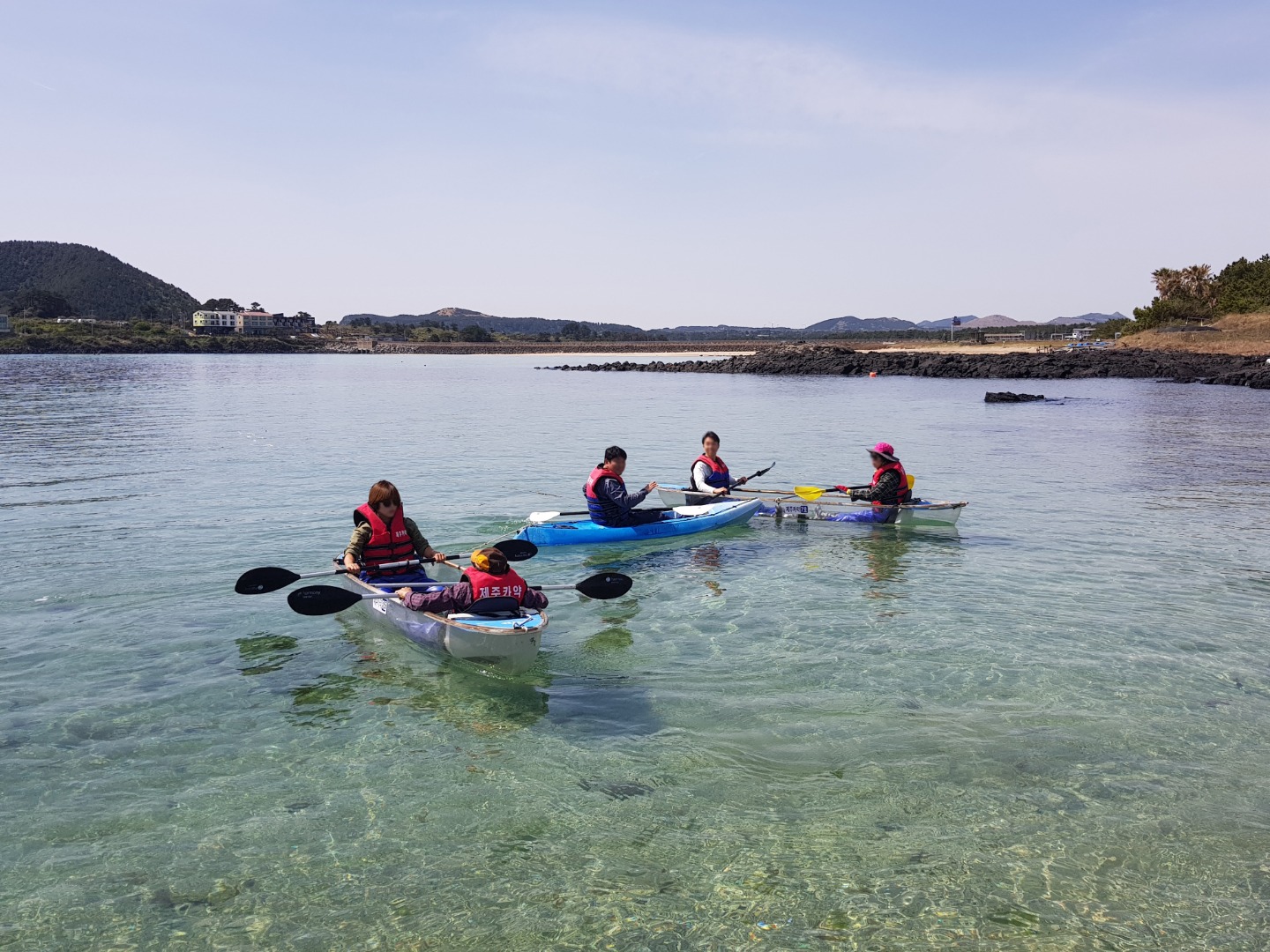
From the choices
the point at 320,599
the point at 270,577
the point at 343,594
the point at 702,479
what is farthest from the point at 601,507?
the point at 320,599

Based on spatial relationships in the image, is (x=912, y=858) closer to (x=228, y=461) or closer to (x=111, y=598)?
(x=111, y=598)

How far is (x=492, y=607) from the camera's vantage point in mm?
9227

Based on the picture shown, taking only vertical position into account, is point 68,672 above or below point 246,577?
below

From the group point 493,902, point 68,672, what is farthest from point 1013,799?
point 68,672

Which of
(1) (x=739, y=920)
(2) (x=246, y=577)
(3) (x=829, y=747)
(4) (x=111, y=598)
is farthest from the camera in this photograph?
(4) (x=111, y=598)

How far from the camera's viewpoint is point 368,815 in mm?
6902

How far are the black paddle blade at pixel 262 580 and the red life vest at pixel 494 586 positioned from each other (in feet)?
9.85

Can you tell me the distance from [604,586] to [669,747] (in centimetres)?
306

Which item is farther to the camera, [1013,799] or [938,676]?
[938,676]

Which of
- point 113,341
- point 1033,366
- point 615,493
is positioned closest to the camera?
point 615,493

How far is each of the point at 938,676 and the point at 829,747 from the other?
2.33 metres

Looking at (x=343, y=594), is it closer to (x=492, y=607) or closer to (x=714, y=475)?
(x=492, y=607)

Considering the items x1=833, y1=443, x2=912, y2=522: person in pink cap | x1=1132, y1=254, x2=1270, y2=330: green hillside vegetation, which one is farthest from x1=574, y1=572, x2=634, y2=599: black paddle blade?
x1=1132, y1=254, x2=1270, y2=330: green hillside vegetation

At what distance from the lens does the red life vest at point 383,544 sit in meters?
11.2
